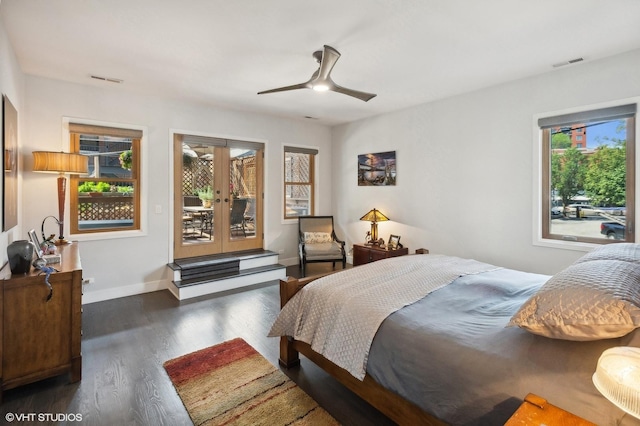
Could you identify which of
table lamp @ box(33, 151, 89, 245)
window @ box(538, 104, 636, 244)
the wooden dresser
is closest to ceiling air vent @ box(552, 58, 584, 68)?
window @ box(538, 104, 636, 244)

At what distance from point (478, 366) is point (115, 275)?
4281mm

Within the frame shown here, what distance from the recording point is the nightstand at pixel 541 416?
1.02 m

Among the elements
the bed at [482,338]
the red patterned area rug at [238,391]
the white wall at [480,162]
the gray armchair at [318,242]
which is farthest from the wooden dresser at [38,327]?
the white wall at [480,162]

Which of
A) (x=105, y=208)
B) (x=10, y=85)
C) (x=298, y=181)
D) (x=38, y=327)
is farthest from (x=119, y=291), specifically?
(x=298, y=181)

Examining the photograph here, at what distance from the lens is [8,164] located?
2562 mm

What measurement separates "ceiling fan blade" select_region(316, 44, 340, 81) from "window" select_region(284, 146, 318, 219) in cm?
296

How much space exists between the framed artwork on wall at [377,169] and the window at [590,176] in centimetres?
207

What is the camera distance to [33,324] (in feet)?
7.23

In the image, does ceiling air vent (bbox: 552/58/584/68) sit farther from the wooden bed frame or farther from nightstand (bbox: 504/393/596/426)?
nightstand (bbox: 504/393/596/426)

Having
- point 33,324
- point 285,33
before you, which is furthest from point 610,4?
point 33,324

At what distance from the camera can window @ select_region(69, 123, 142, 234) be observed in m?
3.94

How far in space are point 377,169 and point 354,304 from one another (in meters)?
3.76

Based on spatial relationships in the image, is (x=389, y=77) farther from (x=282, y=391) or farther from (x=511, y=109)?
(x=282, y=391)

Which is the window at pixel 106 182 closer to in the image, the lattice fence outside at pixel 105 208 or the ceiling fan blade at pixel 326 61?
the lattice fence outside at pixel 105 208
